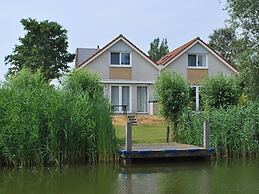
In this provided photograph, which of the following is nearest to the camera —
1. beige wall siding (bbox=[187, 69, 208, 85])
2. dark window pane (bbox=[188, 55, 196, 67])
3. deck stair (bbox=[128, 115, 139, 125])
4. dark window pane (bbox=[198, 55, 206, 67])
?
deck stair (bbox=[128, 115, 139, 125])

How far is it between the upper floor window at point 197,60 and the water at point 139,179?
18.7 m

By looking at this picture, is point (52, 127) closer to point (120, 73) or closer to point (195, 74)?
point (120, 73)

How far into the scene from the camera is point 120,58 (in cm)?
3378

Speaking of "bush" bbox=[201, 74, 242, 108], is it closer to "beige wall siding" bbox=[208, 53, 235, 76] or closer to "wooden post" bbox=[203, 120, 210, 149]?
"wooden post" bbox=[203, 120, 210, 149]

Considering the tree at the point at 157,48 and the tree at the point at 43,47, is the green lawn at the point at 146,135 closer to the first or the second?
the tree at the point at 43,47

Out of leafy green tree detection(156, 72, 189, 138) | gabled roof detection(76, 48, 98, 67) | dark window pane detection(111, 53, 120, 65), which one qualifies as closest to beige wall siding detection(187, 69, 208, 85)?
dark window pane detection(111, 53, 120, 65)

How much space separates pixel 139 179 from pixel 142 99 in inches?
813

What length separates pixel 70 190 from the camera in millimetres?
12000

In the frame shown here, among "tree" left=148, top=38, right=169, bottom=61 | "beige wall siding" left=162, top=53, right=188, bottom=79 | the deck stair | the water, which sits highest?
"tree" left=148, top=38, right=169, bottom=61

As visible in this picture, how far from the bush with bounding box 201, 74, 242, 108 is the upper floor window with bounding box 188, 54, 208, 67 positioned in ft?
43.8

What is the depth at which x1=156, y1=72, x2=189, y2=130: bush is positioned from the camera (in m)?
21.0

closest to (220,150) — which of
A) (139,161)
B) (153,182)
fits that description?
(139,161)

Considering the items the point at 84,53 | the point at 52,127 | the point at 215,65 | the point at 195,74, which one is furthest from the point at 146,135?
the point at 84,53

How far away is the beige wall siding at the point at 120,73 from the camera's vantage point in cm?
3353
